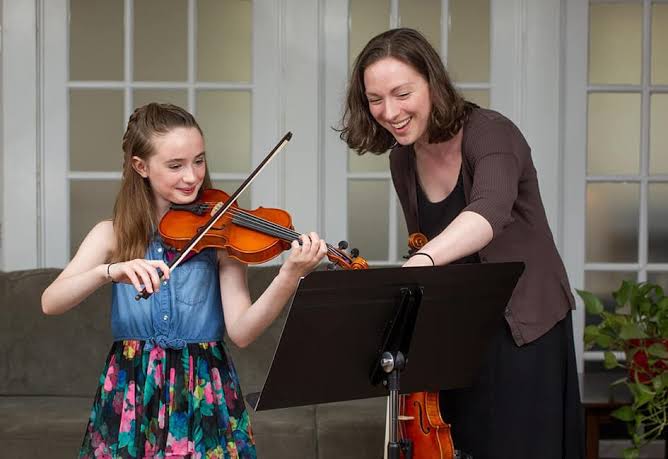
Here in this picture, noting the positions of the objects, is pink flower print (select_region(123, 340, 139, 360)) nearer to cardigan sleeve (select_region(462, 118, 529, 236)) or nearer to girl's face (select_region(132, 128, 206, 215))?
girl's face (select_region(132, 128, 206, 215))

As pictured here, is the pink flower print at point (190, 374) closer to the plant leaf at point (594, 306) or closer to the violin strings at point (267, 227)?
the violin strings at point (267, 227)

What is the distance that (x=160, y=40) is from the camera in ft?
12.4

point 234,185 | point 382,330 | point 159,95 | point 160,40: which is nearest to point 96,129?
point 159,95

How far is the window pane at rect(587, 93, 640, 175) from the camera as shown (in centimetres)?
386

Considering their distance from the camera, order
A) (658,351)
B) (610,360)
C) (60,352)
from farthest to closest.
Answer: (60,352) → (610,360) → (658,351)

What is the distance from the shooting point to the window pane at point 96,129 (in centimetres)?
378

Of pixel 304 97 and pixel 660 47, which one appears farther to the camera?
pixel 660 47

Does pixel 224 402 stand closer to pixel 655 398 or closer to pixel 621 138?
pixel 655 398

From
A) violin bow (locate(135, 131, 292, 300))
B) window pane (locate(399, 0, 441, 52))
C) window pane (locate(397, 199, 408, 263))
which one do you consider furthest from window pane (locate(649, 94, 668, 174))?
violin bow (locate(135, 131, 292, 300))

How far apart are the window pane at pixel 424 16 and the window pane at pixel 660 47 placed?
832 mm

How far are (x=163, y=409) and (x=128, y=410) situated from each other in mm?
64

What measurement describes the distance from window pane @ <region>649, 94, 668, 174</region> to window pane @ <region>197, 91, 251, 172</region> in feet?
5.05

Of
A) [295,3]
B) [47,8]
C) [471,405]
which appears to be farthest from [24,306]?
[471,405]

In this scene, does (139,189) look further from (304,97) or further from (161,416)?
(304,97)
